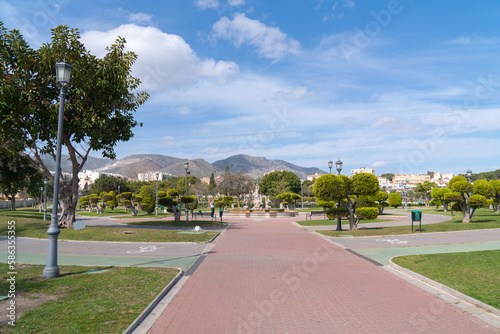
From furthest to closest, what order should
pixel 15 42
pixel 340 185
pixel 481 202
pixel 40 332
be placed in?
pixel 481 202
pixel 340 185
pixel 15 42
pixel 40 332

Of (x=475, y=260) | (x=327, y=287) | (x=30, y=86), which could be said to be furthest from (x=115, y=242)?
(x=475, y=260)

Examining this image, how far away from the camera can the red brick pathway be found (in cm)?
530

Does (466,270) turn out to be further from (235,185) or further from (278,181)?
(278,181)

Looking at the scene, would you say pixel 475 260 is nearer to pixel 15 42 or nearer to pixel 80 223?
pixel 80 223

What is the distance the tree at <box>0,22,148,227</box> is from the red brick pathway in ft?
44.3

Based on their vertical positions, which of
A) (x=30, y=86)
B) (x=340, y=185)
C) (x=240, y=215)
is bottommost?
(x=240, y=215)

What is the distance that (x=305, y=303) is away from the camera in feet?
21.5

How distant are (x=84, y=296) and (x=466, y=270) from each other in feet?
30.9

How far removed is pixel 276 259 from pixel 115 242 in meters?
8.58

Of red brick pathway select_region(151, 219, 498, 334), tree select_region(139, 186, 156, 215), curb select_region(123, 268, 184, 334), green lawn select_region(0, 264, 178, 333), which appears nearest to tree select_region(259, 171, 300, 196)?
tree select_region(139, 186, 156, 215)

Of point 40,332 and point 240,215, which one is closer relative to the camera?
point 40,332

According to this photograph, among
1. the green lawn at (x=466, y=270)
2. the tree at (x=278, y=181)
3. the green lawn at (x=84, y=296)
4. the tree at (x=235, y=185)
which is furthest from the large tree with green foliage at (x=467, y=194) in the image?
the tree at (x=235, y=185)

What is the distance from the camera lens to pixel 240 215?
4344cm

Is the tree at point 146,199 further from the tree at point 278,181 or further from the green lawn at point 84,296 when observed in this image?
the tree at point 278,181
